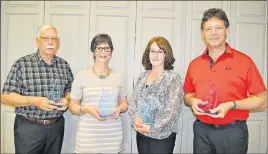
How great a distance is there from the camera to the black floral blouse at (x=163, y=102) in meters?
1.42

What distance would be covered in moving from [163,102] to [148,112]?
0.40 feet

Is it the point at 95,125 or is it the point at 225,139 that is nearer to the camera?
the point at 225,139

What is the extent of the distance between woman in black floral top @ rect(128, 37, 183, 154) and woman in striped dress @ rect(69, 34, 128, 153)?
167 mm

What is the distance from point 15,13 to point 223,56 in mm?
2015

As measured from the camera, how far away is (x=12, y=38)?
87.0 inches

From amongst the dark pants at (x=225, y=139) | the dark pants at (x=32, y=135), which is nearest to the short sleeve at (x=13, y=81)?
the dark pants at (x=32, y=135)

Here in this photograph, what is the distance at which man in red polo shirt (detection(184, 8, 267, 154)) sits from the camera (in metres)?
1.38

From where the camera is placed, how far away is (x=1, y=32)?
2219mm

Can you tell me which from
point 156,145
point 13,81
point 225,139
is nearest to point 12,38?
point 13,81

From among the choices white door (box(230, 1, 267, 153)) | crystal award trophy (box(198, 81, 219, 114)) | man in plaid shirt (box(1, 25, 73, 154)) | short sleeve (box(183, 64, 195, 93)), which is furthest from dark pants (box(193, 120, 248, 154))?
man in plaid shirt (box(1, 25, 73, 154))

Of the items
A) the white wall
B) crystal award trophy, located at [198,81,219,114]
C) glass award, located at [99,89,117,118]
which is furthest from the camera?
the white wall

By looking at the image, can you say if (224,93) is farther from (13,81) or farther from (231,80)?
(13,81)

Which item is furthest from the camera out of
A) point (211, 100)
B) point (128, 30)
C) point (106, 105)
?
point (128, 30)

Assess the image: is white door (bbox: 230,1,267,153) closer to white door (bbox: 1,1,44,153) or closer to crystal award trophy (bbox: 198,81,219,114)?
crystal award trophy (bbox: 198,81,219,114)
